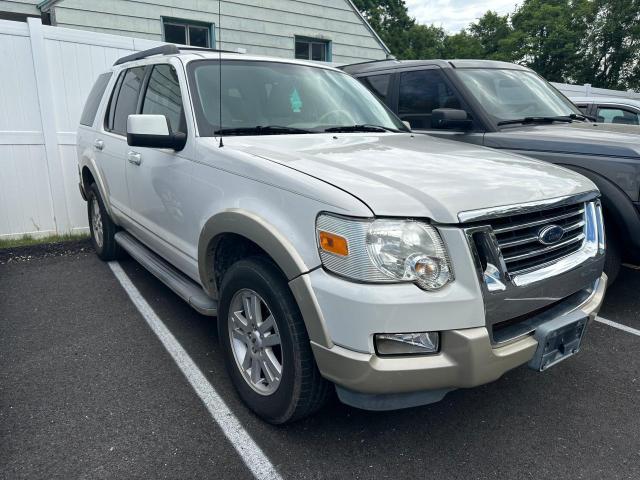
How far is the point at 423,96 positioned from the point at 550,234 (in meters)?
3.26

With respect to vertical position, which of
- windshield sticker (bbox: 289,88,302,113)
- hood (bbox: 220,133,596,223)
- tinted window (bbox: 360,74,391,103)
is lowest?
hood (bbox: 220,133,596,223)

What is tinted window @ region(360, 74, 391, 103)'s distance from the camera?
18.0 ft

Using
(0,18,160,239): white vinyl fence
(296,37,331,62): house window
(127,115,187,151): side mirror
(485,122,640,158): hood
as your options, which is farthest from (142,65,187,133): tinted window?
(296,37,331,62): house window

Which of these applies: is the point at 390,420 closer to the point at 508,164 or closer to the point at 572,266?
the point at 572,266

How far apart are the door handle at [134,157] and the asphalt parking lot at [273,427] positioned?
1.28 meters

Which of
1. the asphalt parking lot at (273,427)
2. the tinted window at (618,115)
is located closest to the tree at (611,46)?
the tinted window at (618,115)

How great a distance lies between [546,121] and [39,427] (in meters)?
4.86

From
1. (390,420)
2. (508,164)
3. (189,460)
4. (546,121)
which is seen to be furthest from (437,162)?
(546,121)

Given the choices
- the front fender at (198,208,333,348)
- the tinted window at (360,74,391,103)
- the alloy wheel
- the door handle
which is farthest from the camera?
the tinted window at (360,74,391,103)

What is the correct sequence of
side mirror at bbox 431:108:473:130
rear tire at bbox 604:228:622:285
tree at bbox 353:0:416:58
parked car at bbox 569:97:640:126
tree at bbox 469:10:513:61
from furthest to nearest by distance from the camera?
tree at bbox 353:0:416:58
tree at bbox 469:10:513:61
parked car at bbox 569:97:640:126
side mirror at bbox 431:108:473:130
rear tire at bbox 604:228:622:285

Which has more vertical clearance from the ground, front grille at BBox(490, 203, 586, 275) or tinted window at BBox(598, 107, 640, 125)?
tinted window at BBox(598, 107, 640, 125)

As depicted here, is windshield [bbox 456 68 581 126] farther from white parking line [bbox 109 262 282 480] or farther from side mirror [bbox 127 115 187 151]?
white parking line [bbox 109 262 282 480]

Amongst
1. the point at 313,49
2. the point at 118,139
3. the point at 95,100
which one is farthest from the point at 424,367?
the point at 313,49

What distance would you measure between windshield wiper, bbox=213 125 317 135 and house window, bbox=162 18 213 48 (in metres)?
7.47
